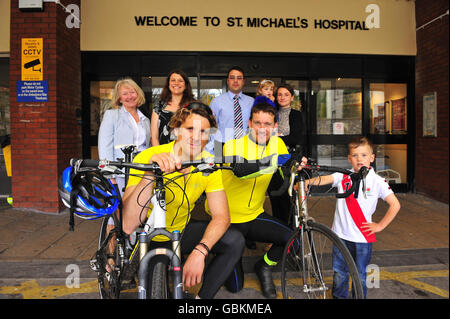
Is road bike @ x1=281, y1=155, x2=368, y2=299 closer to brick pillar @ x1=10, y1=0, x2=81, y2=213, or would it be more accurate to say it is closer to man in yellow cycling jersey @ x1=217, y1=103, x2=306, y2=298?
man in yellow cycling jersey @ x1=217, y1=103, x2=306, y2=298

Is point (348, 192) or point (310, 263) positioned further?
point (310, 263)

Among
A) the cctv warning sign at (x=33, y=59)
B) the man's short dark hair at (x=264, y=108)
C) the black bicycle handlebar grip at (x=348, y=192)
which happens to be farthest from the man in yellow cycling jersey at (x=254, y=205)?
the cctv warning sign at (x=33, y=59)

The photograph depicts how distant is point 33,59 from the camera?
17.8 ft

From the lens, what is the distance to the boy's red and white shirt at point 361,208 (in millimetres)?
2273

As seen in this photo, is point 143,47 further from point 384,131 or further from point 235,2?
point 384,131

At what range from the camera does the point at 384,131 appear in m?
6.99

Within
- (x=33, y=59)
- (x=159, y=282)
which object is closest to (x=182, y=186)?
(x=159, y=282)

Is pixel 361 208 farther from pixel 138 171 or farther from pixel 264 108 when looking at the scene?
pixel 138 171

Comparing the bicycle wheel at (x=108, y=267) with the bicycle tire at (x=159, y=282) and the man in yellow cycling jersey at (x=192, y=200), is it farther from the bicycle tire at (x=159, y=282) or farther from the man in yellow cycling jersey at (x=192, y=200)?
the bicycle tire at (x=159, y=282)

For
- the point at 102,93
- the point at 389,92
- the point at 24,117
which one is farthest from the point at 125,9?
the point at 389,92

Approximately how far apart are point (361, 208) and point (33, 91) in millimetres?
5070

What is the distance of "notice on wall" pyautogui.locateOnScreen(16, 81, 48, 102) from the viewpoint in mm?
5402

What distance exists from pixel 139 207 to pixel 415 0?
6.72 metres

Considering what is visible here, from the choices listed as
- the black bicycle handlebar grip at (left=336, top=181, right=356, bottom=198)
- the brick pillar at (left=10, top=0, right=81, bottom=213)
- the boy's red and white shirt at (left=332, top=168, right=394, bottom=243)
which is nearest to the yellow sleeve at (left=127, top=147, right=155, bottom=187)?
the black bicycle handlebar grip at (left=336, top=181, right=356, bottom=198)
